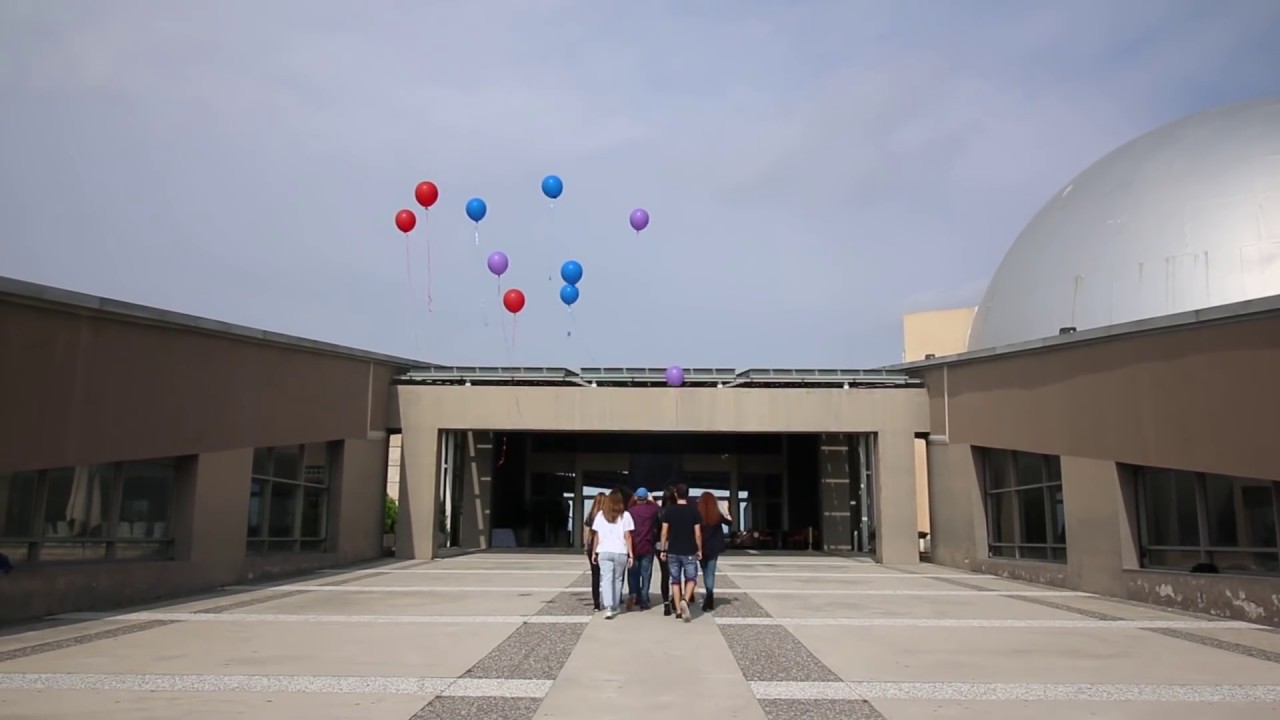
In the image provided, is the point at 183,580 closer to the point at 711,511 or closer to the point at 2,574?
the point at 2,574

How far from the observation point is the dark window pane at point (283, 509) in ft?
52.3

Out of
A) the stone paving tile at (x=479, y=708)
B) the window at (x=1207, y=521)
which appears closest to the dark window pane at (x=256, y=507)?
the stone paving tile at (x=479, y=708)

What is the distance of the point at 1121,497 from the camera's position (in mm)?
13164

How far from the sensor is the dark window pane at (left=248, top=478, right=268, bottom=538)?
1507 centimetres

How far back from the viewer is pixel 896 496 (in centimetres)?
2064

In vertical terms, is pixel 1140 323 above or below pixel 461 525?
above

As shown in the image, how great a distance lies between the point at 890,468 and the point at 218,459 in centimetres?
1418

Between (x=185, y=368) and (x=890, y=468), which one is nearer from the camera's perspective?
(x=185, y=368)

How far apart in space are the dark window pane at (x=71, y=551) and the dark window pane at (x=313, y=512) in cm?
551

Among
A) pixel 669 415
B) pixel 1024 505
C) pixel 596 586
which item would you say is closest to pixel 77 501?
pixel 596 586

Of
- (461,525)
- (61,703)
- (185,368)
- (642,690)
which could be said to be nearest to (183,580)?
(185,368)

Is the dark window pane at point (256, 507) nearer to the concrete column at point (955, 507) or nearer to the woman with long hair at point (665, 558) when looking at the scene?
the woman with long hair at point (665, 558)

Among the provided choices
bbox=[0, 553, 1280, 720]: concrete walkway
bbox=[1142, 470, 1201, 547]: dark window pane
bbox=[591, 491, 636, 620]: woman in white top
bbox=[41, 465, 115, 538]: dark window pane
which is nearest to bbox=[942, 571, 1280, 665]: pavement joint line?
bbox=[0, 553, 1280, 720]: concrete walkway

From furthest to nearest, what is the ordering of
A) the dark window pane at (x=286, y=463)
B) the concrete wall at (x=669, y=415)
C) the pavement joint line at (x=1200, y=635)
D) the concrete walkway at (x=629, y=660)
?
1. the concrete wall at (x=669, y=415)
2. the dark window pane at (x=286, y=463)
3. the pavement joint line at (x=1200, y=635)
4. the concrete walkway at (x=629, y=660)
